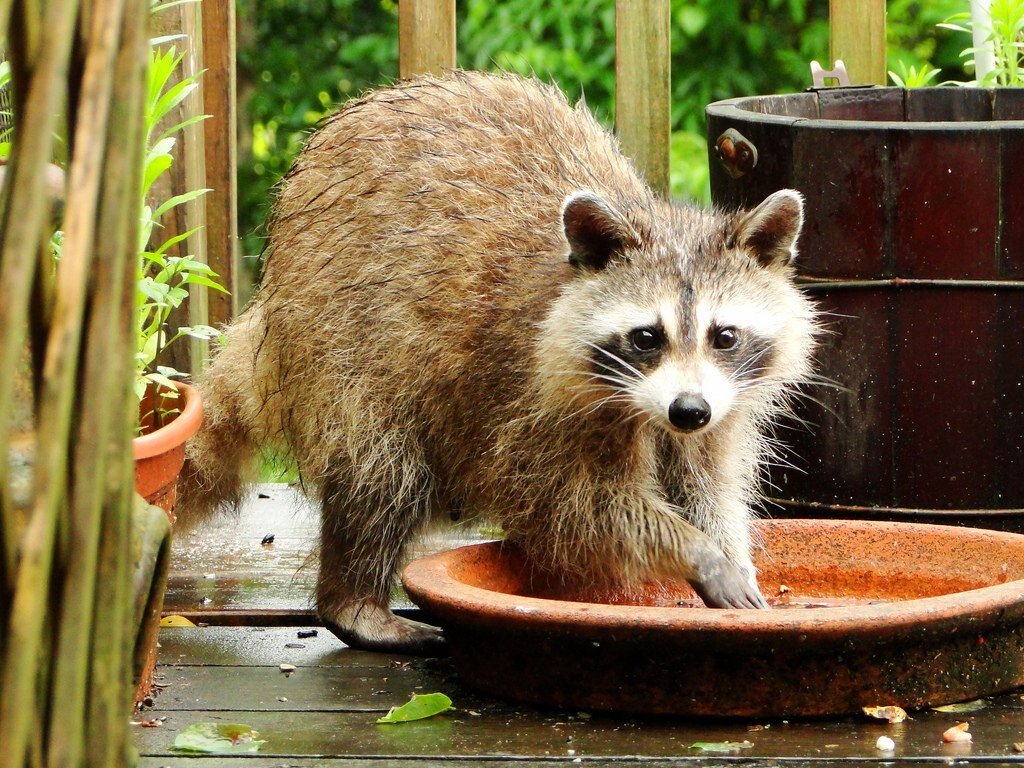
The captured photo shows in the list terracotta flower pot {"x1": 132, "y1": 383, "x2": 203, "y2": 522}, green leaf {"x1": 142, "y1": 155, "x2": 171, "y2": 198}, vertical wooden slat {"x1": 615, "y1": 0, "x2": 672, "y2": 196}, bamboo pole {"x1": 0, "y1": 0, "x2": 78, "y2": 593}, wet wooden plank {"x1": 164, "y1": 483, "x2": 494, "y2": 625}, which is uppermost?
vertical wooden slat {"x1": 615, "y1": 0, "x2": 672, "y2": 196}

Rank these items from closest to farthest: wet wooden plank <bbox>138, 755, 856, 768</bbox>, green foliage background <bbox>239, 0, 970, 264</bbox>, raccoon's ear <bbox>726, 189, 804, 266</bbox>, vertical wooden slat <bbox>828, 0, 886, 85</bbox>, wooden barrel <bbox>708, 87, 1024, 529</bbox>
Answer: wet wooden plank <bbox>138, 755, 856, 768</bbox>
raccoon's ear <bbox>726, 189, 804, 266</bbox>
wooden barrel <bbox>708, 87, 1024, 529</bbox>
vertical wooden slat <bbox>828, 0, 886, 85</bbox>
green foliage background <bbox>239, 0, 970, 264</bbox>

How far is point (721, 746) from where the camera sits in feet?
8.22

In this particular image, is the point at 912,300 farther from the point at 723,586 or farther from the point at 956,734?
the point at 956,734

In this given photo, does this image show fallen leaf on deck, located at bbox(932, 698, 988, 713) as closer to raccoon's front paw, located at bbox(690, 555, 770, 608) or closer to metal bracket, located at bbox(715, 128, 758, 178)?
raccoon's front paw, located at bbox(690, 555, 770, 608)

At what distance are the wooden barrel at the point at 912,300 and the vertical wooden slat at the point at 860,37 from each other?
701 mm

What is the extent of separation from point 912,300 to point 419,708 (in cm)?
160

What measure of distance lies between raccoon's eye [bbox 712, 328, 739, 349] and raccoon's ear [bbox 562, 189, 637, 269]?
0.26m

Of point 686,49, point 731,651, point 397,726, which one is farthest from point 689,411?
point 686,49

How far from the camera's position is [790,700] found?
259 cm

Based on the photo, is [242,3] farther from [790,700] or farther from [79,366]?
[79,366]

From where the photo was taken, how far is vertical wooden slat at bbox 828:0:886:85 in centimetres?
420

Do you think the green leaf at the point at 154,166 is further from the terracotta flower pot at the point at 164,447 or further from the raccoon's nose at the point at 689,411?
the raccoon's nose at the point at 689,411

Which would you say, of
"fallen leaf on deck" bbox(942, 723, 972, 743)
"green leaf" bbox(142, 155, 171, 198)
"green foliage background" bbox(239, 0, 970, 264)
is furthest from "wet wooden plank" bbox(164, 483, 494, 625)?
"green foliage background" bbox(239, 0, 970, 264)

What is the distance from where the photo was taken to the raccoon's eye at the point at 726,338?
10.3 feet
